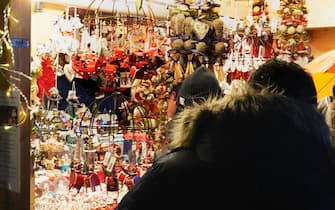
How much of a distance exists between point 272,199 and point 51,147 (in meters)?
1.68

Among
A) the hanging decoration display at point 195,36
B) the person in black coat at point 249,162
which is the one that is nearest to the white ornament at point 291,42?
the hanging decoration display at point 195,36

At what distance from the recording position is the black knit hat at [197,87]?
2363mm

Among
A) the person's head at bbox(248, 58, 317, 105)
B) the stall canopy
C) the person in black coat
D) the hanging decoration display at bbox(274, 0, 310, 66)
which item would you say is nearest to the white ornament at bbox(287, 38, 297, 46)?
the hanging decoration display at bbox(274, 0, 310, 66)

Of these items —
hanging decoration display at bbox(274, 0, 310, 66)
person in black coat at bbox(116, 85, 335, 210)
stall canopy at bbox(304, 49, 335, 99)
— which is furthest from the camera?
hanging decoration display at bbox(274, 0, 310, 66)

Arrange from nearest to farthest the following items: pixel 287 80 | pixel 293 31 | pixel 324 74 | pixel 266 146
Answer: pixel 266 146 → pixel 287 80 → pixel 324 74 → pixel 293 31

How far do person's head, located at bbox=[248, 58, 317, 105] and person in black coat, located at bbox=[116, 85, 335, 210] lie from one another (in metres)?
0.20

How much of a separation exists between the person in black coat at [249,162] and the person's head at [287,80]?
20cm

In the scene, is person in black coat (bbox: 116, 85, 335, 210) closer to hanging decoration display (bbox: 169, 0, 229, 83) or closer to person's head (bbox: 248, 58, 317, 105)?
person's head (bbox: 248, 58, 317, 105)

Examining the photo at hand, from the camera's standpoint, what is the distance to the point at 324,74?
2.78 meters

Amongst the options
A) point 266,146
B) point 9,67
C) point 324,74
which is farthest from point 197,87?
point 266,146

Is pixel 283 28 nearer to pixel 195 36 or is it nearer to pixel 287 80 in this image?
pixel 195 36

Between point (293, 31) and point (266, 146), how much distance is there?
2.15 m

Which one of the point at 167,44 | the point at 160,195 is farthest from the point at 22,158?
the point at 167,44

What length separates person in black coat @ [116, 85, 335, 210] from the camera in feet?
3.67
